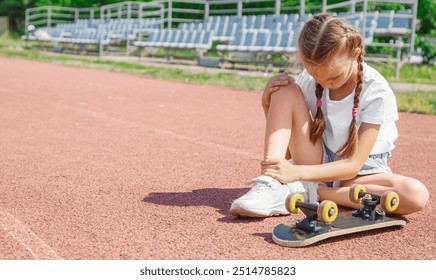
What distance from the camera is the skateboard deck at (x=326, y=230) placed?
292 cm

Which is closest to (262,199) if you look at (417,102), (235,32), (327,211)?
(327,211)

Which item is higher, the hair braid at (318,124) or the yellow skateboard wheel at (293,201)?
the hair braid at (318,124)

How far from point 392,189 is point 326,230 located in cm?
57

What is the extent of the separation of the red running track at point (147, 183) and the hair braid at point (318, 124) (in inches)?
17.7

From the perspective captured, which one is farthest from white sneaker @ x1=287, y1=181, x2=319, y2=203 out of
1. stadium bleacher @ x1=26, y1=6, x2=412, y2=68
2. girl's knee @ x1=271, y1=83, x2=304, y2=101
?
stadium bleacher @ x1=26, y1=6, x2=412, y2=68

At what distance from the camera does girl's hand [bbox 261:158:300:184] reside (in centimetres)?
313

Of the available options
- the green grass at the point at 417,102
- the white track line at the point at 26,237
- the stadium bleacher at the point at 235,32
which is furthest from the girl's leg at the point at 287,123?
the stadium bleacher at the point at 235,32

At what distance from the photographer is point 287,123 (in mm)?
3318

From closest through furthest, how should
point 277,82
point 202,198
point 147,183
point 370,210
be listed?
point 370,210 → point 277,82 → point 202,198 → point 147,183

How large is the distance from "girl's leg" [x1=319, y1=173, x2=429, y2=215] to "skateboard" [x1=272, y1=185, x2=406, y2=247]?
97 millimetres

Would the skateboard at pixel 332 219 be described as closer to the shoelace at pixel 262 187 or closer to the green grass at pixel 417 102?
the shoelace at pixel 262 187

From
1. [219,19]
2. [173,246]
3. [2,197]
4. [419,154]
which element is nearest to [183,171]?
[2,197]

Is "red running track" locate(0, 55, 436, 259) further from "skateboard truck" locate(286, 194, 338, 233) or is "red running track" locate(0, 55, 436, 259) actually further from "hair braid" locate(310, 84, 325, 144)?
"hair braid" locate(310, 84, 325, 144)

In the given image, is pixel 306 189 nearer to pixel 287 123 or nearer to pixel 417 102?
pixel 287 123
